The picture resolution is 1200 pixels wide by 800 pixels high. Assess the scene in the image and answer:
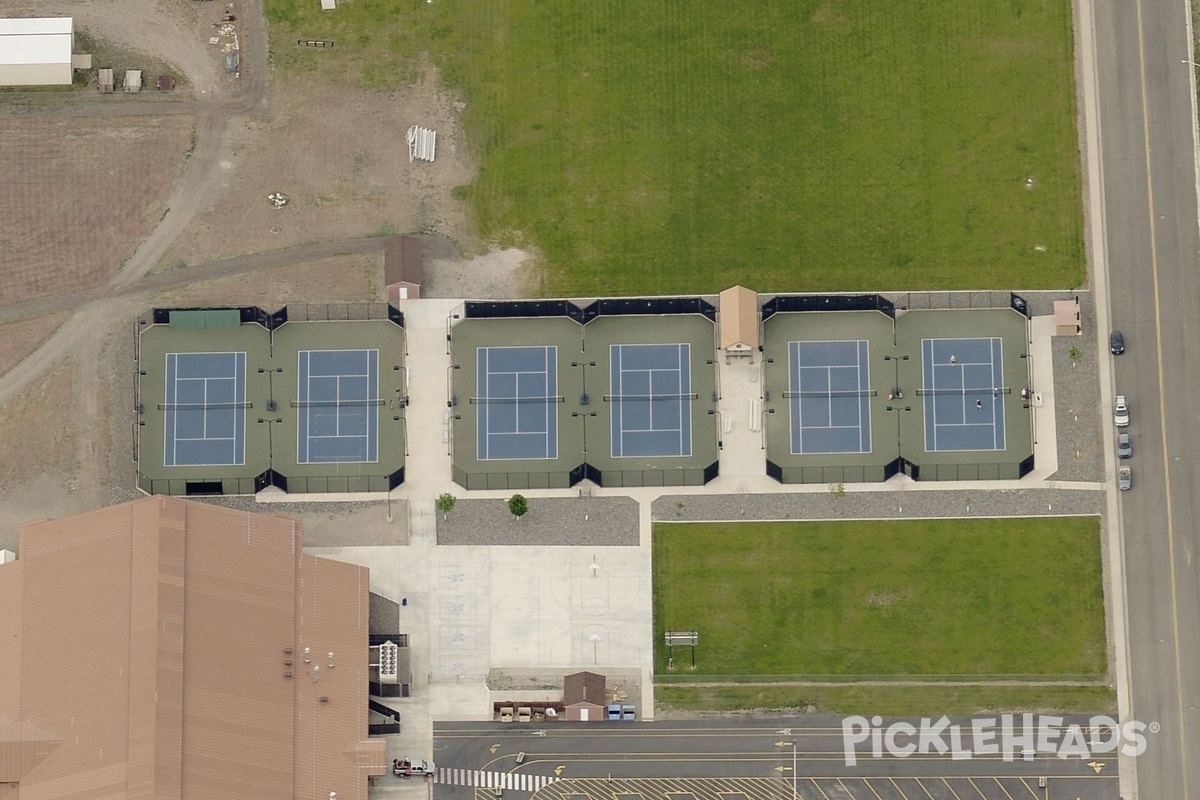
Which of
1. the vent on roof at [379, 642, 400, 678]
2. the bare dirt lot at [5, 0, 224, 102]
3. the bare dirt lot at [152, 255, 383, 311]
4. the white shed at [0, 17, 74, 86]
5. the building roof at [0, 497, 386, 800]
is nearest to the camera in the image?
the building roof at [0, 497, 386, 800]

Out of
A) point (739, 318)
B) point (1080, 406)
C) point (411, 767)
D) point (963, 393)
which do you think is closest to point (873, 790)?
point (963, 393)

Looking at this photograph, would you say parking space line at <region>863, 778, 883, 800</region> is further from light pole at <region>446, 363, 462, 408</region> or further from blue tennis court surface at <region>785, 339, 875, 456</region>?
light pole at <region>446, 363, 462, 408</region>

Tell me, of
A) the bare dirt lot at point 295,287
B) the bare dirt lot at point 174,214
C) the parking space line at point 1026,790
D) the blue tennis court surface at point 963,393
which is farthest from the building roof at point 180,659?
the parking space line at point 1026,790

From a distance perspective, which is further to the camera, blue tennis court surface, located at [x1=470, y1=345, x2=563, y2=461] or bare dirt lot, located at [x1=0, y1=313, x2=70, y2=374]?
bare dirt lot, located at [x1=0, y1=313, x2=70, y2=374]

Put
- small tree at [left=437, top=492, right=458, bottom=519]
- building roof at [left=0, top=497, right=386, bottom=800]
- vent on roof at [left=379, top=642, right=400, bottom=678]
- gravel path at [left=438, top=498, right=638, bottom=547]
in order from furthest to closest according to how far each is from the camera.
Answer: gravel path at [left=438, top=498, right=638, bottom=547] < small tree at [left=437, top=492, right=458, bottom=519] < vent on roof at [left=379, top=642, right=400, bottom=678] < building roof at [left=0, top=497, right=386, bottom=800]

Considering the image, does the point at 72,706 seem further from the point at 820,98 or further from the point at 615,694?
the point at 820,98

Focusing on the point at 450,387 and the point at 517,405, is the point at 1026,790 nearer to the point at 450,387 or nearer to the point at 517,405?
the point at 517,405

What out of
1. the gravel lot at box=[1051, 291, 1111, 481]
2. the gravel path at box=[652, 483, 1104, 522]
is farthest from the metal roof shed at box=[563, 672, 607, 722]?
the gravel lot at box=[1051, 291, 1111, 481]
